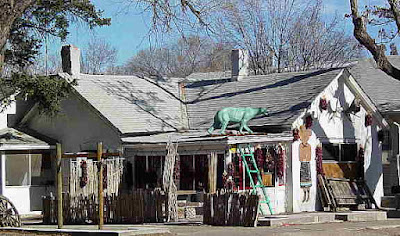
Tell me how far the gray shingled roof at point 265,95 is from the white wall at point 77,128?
3358 mm

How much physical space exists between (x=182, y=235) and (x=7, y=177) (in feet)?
39.0

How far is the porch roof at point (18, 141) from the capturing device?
88.1ft

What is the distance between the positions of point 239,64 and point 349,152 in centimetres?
589

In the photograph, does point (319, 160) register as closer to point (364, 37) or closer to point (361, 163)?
point (361, 163)

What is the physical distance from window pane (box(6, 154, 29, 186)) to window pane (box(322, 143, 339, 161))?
10.7 metres

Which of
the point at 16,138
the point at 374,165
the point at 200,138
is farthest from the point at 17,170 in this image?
the point at 374,165

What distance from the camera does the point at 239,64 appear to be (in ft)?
101

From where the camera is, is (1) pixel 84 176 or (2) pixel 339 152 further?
(2) pixel 339 152

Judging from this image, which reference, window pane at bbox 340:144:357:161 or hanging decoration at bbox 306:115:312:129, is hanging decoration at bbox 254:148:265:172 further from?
window pane at bbox 340:144:357:161

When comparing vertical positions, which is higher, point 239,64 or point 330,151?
point 239,64

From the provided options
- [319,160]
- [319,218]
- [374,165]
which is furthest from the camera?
[374,165]

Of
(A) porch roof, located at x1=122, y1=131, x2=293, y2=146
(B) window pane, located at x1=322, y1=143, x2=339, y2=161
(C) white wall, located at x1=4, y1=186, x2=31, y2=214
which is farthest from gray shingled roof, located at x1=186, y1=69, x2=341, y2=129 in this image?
(C) white wall, located at x1=4, y1=186, x2=31, y2=214

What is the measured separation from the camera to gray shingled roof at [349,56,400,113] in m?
33.1

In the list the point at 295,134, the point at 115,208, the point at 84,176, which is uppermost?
the point at 295,134
